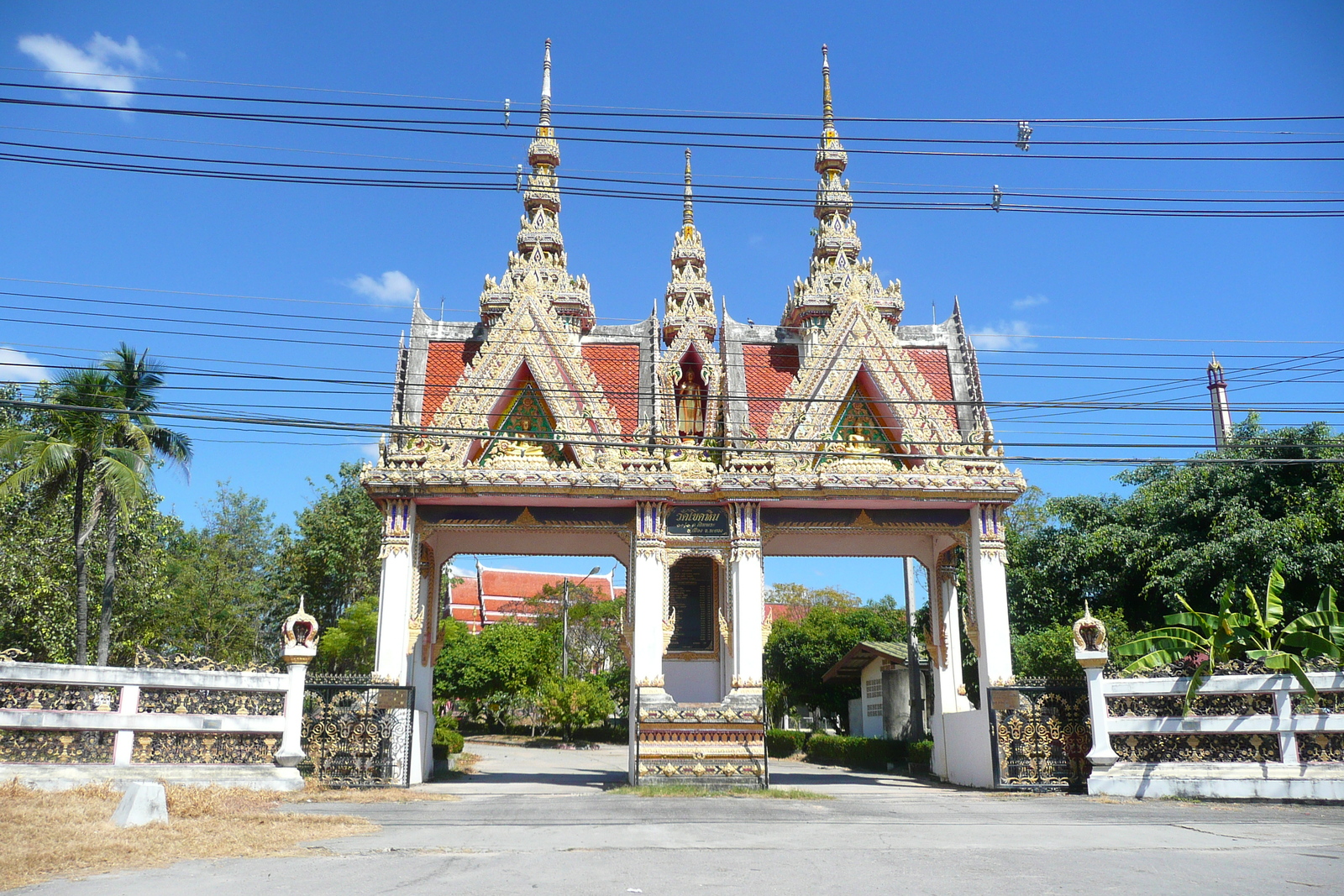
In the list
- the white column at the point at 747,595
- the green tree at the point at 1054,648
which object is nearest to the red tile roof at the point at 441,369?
the white column at the point at 747,595

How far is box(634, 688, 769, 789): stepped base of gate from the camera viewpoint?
16.9m

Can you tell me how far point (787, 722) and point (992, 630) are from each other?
3128 cm

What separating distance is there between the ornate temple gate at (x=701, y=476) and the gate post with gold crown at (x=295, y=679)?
209 centimetres

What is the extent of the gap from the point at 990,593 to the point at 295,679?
39.8 ft

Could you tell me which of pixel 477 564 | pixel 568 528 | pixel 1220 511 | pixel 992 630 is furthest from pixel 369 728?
pixel 477 564

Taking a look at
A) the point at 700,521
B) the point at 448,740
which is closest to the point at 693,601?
the point at 700,521

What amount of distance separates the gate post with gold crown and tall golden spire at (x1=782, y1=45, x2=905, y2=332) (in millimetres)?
12295

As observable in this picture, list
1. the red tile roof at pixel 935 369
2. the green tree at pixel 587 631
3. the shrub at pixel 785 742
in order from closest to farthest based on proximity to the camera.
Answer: the red tile roof at pixel 935 369, the shrub at pixel 785 742, the green tree at pixel 587 631

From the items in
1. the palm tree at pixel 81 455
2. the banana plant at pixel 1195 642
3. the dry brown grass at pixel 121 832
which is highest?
the palm tree at pixel 81 455

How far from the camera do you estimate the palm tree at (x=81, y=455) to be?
1831 centimetres

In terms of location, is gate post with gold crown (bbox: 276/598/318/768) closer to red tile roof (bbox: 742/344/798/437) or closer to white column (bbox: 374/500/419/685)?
white column (bbox: 374/500/419/685)

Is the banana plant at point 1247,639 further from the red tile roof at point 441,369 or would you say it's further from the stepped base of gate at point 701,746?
the red tile roof at point 441,369

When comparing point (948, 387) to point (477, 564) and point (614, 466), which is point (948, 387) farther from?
point (477, 564)

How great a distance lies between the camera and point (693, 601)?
23.8m
